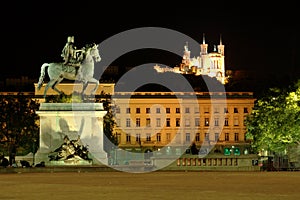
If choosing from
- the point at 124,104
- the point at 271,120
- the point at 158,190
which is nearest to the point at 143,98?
the point at 124,104

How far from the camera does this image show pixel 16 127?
85438 mm

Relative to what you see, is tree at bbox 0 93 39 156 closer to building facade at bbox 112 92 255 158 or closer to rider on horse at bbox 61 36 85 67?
rider on horse at bbox 61 36 85 67

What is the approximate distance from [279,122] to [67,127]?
19385 millimetres

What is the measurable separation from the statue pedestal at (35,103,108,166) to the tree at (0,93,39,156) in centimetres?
2473

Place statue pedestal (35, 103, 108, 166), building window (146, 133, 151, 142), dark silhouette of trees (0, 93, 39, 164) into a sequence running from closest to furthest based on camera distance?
1. statue pedestal (35, 103, 108, 166)
2. dark silhouette of trees (0, 93, 39, 164)
3. building window (146, 133, 151, 142)

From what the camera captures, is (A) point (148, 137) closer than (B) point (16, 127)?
No

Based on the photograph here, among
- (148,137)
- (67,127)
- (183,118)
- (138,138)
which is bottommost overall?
(67,127)

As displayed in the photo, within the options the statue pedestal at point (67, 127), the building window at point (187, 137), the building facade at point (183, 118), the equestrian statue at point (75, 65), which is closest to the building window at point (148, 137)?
the building facade at point (183, 118)

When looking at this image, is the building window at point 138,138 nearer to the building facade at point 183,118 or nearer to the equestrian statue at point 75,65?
the building facade at point 183,118

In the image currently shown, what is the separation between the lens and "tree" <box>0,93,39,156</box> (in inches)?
3339

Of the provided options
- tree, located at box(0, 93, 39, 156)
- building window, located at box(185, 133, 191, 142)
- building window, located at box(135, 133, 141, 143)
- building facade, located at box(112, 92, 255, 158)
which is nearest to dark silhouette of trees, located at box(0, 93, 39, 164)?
tree, located at box(0, 93, 39, 156)

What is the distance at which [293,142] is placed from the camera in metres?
69.0

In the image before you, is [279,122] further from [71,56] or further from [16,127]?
[16,127]

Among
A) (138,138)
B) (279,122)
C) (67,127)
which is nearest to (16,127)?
(67,127)
